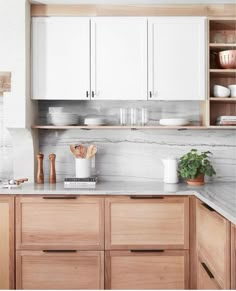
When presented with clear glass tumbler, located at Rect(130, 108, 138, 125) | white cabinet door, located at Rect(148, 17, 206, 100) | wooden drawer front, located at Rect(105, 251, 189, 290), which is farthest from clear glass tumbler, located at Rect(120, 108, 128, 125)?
wooden drawer front, located at Rect(105, 251, 189, 290)

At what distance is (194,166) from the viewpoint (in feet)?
10.9

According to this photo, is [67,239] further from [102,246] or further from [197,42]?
[197,42]

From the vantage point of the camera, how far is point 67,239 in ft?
9.95

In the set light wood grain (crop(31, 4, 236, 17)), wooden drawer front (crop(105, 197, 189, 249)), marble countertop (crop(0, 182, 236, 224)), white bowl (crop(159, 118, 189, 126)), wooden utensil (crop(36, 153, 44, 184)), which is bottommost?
wooden drawer front (crop(105, 197, 189, 249))

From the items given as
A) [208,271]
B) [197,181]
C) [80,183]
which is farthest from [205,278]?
[80,183]

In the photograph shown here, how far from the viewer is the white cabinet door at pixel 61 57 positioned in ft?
11.0

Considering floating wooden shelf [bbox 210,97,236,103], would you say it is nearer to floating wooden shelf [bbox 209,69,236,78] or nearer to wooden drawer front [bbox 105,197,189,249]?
floating wooden shelf [bbox 209,69,236,78]

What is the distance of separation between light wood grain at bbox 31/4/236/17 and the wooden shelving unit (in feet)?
0.33

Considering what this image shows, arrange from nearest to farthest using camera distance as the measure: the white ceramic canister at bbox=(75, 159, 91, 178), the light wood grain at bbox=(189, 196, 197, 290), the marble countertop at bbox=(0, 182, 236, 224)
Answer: the marble countertop at bbox=(0, 182, 236, 224) < the light wood grain at bbox=(189, 196, 197, 290) < the white ceramic canister at bbox=(75, 159, 91, 178)

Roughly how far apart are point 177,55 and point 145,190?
1194 millimetres

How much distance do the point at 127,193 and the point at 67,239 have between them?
58 centimetres

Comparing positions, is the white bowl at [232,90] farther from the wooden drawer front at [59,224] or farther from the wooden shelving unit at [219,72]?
the wooden drawer front at [59,224]

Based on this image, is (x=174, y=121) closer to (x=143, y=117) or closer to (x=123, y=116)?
(x=143, y=117)

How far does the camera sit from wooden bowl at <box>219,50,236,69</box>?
3.35 meters
